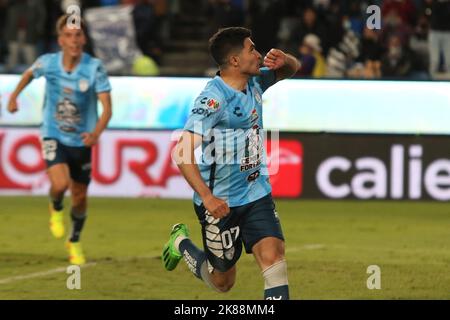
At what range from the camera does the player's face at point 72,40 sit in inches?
548

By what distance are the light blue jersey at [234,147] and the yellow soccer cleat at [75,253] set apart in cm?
414

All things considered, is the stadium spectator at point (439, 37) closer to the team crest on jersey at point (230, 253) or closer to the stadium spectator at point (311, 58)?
the stadium spectator at point (311, 58)

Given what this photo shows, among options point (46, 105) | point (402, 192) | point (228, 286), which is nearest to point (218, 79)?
point (228, 286)

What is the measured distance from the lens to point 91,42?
76.4 feet

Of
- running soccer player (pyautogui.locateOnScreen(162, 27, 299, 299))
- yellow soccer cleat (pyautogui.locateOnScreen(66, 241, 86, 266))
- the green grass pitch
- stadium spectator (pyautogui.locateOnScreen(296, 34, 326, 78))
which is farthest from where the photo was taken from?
stadium spectator (pyautogui.locateOnScreen(296, 34, 326, 78))

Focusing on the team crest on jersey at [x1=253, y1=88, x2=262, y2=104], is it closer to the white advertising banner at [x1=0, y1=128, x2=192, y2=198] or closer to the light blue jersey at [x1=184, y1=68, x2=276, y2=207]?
the light blue jersey at [x1=184, y1=68, x2=276, y2=207]

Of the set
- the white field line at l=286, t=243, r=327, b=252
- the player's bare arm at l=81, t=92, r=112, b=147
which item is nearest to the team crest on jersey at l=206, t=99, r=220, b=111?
the player's bare arm at l=81, t=92, r=112, b=147

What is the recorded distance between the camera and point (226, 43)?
32.7 feet

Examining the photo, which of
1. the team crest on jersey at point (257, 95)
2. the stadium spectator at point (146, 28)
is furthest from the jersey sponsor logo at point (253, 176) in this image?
the stadium spectator at point (146, 28)

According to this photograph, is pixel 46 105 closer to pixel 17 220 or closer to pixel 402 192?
pixel 17 220

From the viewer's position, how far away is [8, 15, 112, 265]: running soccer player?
14180mm

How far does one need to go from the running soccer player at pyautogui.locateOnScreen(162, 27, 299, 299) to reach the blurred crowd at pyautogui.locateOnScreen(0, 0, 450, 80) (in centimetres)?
966

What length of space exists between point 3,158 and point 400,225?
19.8 ft
